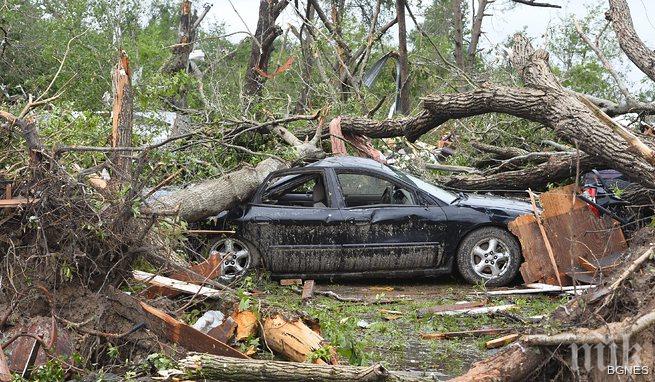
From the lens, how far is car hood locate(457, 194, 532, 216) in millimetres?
11000

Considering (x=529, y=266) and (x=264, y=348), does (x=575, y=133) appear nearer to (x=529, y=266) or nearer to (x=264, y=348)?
(x=529, y=266)

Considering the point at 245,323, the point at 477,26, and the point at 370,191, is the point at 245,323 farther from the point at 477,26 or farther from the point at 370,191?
the point at 477,26

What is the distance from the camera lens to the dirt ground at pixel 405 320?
7.47 m

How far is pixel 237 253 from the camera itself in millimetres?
11016

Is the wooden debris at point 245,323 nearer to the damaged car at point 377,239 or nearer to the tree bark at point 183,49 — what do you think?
the damaged car at point 377,239

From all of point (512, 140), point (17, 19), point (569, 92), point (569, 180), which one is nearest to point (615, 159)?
point (569, 92)

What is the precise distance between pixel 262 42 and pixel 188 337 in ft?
45.8

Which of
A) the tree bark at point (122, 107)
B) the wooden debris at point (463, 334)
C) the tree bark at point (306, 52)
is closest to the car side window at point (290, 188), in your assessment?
the tree bark at point (122, 107)

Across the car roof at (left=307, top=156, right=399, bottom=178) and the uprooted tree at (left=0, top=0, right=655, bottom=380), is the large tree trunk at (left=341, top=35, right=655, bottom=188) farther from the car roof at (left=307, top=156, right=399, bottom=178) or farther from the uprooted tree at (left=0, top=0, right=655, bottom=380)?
the car roof at (left=307, top=156, right=399, bottom=178)

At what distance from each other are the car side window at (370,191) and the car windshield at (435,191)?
25 cm

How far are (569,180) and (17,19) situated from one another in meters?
15.8

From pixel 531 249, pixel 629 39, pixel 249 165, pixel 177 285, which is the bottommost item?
pixel 177 285

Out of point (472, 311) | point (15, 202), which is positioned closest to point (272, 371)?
point (15, 202)

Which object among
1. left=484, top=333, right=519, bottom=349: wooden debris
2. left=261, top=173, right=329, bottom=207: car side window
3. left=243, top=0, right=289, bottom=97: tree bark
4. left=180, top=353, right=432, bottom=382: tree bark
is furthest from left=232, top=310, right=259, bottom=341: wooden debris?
left=243, top=0, right=289, bottom=97: tree bark
